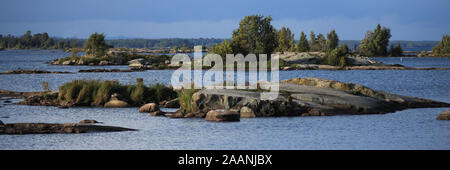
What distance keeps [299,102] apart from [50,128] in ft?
39.0

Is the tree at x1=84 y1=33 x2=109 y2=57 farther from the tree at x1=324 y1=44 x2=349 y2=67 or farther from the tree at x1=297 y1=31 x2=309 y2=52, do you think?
the tree at x1=297 y1=31 x2=309 y2=52

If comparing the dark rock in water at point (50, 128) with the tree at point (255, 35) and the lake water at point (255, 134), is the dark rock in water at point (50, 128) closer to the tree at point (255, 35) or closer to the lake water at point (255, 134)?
the lake water at point (255, 134)

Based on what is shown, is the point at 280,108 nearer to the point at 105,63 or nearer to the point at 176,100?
the point at 176,100

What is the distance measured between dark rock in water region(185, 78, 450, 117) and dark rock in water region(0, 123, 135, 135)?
556 centimetres

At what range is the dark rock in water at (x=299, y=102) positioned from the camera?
28906mm

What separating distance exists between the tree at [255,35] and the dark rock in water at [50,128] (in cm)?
9057

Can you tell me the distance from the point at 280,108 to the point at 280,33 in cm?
15047

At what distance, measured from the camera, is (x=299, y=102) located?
29.7 m

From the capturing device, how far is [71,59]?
389 feet

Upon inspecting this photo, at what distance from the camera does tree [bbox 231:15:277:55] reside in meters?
115

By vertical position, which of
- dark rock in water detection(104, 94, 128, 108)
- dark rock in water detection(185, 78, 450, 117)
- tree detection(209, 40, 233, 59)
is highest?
tree detection(209, 40, 233, 59)

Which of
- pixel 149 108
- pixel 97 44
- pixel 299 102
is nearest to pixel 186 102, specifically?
pixel 149 108

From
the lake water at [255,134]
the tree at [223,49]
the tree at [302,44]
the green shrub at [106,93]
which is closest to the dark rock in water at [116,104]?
the green shrub at [106,93]

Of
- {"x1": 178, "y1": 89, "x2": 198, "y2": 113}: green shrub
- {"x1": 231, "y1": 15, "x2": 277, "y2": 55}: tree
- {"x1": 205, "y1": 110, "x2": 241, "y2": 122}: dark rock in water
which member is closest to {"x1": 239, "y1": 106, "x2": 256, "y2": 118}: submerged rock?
{"x1": 205, "y1": 110, "x2": 241, "y2": 122}: dark rock in water
